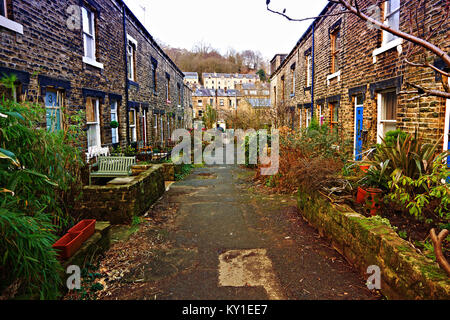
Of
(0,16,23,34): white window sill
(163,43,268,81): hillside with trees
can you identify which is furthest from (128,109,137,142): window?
(163,43,268,81): hillside with trees

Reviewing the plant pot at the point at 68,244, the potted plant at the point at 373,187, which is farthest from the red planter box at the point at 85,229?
the potted plant at the point at 373,187

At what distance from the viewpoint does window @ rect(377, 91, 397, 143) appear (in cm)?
734

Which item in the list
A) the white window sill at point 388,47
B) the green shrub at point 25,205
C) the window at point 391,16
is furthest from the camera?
the window at point 391,16

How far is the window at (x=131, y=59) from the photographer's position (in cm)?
1198

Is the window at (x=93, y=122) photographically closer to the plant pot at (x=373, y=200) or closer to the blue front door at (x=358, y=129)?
the plant pot at (x=373, y=200)

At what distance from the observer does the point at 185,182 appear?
10.0m

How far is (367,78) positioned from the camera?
8.25 m

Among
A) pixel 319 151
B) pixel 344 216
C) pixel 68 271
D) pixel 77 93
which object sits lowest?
pixel 68 271

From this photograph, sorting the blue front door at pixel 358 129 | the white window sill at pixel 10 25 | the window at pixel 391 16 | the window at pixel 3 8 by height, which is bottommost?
the blue front door at pixel 358 129

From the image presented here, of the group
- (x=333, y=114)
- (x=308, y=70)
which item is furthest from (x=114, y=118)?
(x=308, y=70)

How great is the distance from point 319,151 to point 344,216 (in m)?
3.95

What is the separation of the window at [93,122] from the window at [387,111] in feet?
26.3
